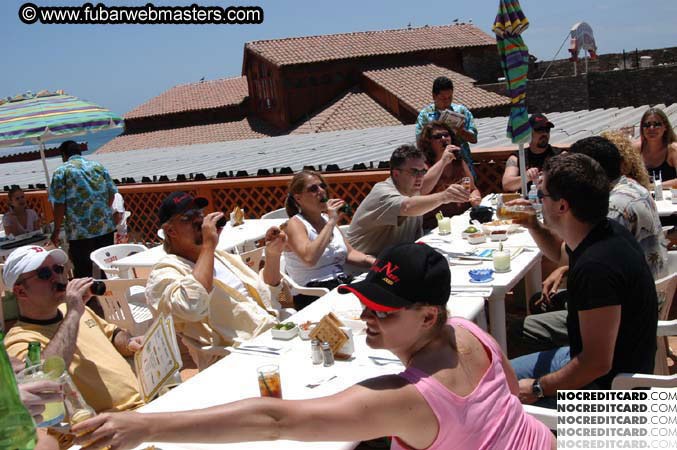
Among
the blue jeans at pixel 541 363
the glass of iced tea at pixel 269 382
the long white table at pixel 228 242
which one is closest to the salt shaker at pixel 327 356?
the glass of iced tea at pixel 269 382

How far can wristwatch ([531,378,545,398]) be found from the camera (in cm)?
265

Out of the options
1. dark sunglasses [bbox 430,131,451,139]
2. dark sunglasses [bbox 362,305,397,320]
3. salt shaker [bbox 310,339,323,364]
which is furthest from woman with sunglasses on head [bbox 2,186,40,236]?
dark sunglasses [bbox 362,305,397,320]

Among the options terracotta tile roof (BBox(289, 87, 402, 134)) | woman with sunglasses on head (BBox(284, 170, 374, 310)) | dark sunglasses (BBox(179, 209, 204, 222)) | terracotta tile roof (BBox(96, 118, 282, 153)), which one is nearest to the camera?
dark sunglasses (BBox(179, 209, 204, 222))

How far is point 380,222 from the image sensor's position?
4.82 metres

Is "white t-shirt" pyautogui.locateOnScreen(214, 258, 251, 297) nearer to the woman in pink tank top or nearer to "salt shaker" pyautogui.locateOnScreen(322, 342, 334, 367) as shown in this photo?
"salt shaker" pyautogui.locateOnScreen(322, 342, 334, 367)

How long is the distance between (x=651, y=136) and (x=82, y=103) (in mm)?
6626

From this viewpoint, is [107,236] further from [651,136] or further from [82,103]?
[651,136]

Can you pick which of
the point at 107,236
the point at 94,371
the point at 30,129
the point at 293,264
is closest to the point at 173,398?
the point at 94,371

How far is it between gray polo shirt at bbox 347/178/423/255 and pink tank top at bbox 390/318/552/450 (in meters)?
2.95

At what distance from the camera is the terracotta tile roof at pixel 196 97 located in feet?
108

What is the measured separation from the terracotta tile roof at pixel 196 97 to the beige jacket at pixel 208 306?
28.9 metres

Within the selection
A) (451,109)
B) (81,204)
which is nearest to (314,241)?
(451,109)

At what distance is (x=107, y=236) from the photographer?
7.25 meters

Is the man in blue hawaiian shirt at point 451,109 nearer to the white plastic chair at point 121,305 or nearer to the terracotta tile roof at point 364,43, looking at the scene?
the white plastic chair at point 121,305
